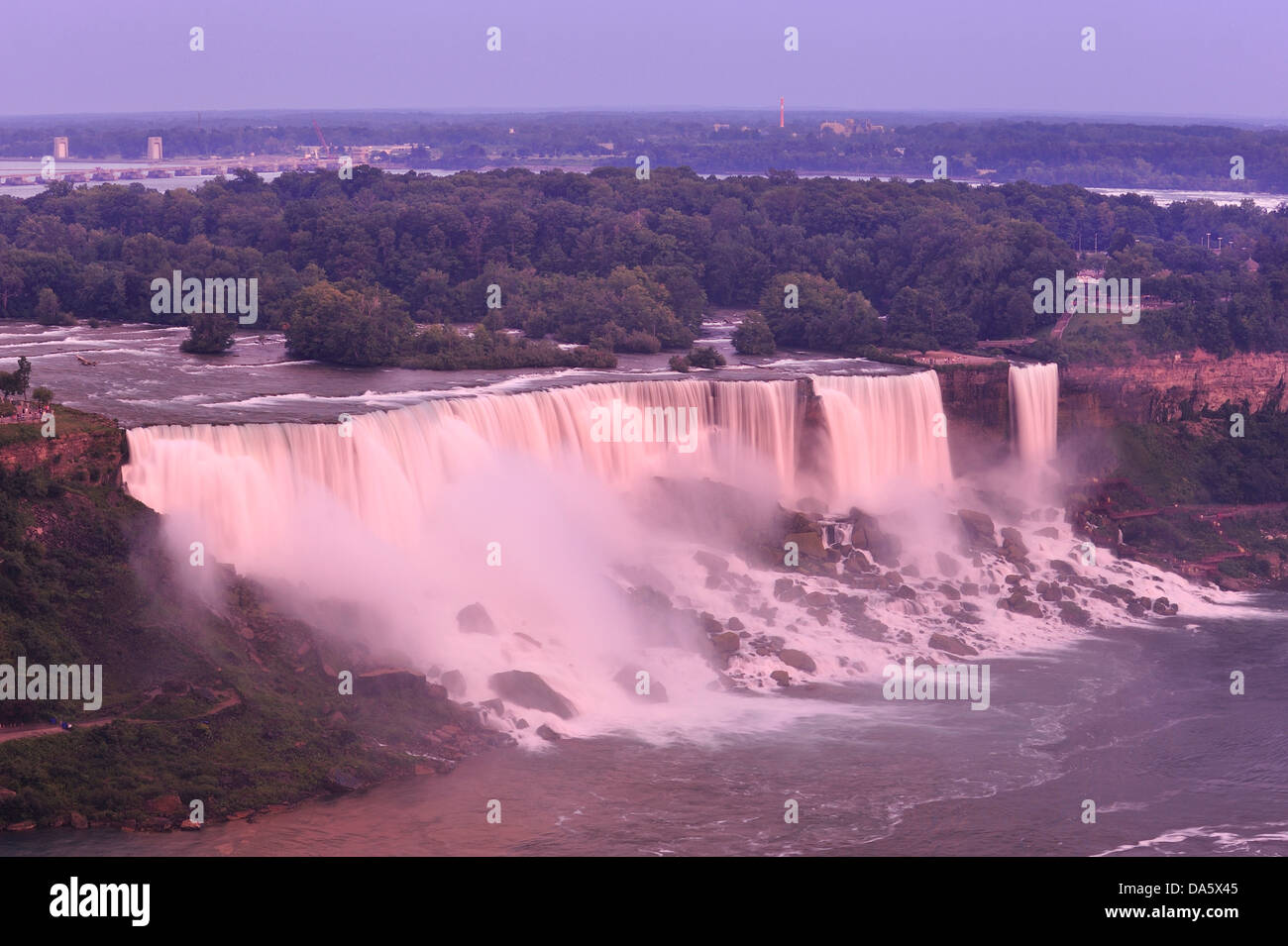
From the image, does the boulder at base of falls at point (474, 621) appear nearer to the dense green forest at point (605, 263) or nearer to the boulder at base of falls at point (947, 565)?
the boulder at base of falls at point (947, 565)

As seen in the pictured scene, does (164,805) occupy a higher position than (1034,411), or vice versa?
(1034,411)

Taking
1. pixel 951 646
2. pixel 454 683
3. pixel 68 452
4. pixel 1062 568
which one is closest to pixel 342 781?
pixel 454 683

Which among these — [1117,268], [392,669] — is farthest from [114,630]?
[1117,268]

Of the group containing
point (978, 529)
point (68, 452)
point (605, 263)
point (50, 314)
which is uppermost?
point (605, 263)

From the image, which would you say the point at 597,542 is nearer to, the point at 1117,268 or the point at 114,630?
the point at 114,630

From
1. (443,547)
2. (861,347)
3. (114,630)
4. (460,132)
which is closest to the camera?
(114,630)

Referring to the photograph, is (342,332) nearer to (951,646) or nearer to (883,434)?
(883,434)
